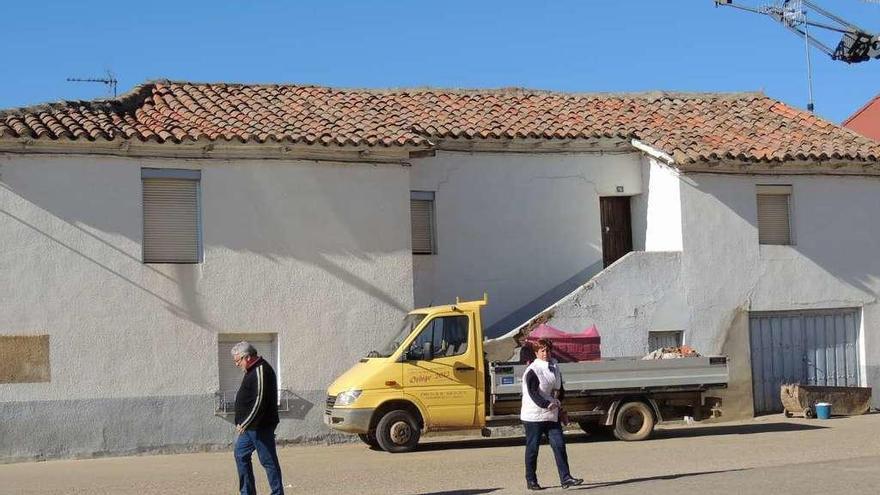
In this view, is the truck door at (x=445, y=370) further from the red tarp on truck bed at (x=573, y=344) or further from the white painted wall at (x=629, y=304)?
the white painted wall at (x=629, y=304)

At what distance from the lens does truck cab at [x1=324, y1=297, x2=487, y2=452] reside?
17469mm

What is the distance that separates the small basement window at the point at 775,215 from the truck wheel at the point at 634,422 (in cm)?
577

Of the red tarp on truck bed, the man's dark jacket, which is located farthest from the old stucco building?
the man's dark jacket

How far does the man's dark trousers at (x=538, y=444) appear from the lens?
42.3ft

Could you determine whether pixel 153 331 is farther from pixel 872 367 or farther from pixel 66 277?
pixel 872 367

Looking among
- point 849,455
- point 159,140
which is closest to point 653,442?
point 849,455

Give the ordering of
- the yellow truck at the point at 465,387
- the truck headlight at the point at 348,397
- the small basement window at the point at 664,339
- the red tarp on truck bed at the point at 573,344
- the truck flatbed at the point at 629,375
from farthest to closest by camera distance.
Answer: the small basement window at the point at 664,339
the red tarp on truck bed at the point at 573,344
the truck flatbed at the point at 629,375
the yellow truck at the point at 465,387
the truck headlight at the point at 348,397

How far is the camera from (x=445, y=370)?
17.8 metres

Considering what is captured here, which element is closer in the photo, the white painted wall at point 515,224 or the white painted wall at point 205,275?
the white painted wall at point 205,275

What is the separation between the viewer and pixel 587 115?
24.2 m

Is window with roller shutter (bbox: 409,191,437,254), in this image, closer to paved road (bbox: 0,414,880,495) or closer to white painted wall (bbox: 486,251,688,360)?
white painted wall (bbox: 486,251,688,360)

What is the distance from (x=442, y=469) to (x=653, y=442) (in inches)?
170

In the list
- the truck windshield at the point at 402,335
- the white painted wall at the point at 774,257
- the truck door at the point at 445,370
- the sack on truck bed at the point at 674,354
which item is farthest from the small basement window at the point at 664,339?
the truck windshield at the point at 402,335

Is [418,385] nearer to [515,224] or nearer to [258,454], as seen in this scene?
[515,224]
